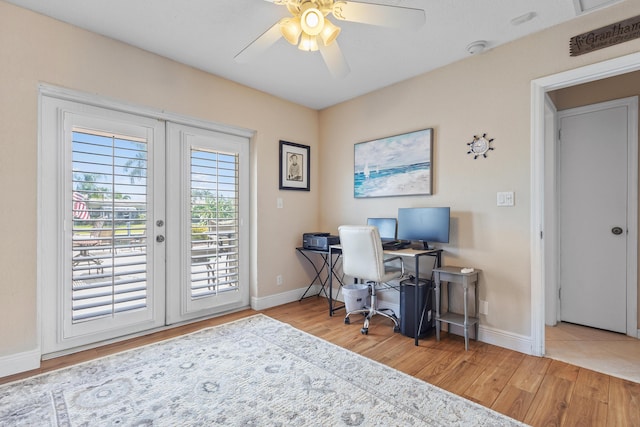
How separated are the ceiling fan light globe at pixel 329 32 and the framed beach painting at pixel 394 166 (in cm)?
163

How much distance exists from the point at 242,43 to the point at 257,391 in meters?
2.65

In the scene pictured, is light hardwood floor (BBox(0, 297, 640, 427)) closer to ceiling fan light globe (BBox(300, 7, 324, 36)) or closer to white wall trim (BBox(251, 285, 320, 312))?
white wall trim (BBox(251, 285, 320, 312))

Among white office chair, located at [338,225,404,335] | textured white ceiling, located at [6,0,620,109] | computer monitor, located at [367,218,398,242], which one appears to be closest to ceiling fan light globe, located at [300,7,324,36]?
textured white ceiling, located at [6,0,620,109]

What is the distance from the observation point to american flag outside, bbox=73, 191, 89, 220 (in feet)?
8.09

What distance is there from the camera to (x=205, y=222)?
3.26 m

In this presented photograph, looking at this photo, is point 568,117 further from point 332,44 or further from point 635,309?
point 332,44

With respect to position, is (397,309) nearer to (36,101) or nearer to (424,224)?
(424,224)

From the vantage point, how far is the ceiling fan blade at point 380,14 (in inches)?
64.7

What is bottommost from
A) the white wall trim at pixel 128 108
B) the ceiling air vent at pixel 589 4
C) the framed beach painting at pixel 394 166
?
the framed beach painting at pixel 394 166

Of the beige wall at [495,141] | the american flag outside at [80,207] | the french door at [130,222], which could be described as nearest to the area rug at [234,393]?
the french door at [130,222]

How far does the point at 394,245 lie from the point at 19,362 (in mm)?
3033

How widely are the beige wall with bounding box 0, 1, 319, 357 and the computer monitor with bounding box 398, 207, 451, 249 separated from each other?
1608 mm

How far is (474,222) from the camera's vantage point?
111 inches

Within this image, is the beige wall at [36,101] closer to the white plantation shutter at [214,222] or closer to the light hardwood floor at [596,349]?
the white plantation shutter at [214,222]
